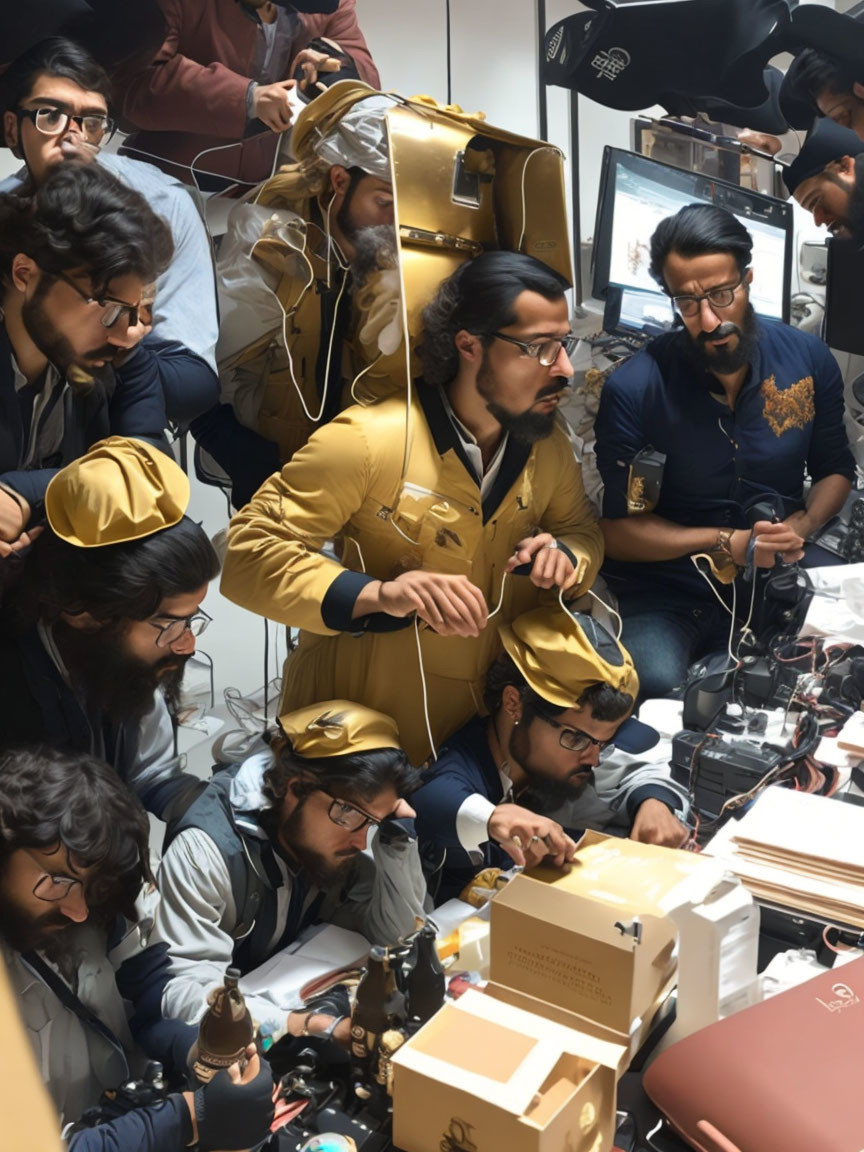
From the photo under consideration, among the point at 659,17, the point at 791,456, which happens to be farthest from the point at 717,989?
the point at 659,17

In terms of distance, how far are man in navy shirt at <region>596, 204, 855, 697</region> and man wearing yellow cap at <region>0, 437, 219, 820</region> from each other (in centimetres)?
150

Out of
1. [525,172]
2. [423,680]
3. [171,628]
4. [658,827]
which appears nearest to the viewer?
[171,628]

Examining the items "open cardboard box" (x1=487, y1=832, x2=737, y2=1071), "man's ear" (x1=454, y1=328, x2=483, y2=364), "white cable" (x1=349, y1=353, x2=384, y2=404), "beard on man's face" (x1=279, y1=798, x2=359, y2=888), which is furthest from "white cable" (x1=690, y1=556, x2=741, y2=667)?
"open cardboard box" (x1=487, y1=832, x2=737, y2=1071)

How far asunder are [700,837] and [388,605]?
2.56 ft

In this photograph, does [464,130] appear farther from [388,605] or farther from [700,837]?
[700,837]

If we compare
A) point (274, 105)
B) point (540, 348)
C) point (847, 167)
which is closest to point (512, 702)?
point (540, 348)

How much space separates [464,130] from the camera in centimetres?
273

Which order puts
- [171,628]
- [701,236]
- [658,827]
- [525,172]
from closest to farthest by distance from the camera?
[171,628] → [658,827] → [525,172] → [701,236]

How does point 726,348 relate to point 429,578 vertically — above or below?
above

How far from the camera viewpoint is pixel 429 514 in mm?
2668

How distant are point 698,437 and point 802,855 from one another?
63.3 inches

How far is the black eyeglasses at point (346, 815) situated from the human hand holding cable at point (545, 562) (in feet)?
2.19

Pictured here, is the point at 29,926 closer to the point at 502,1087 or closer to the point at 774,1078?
the point at 502,1087

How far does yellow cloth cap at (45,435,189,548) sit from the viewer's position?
1.95 metres
